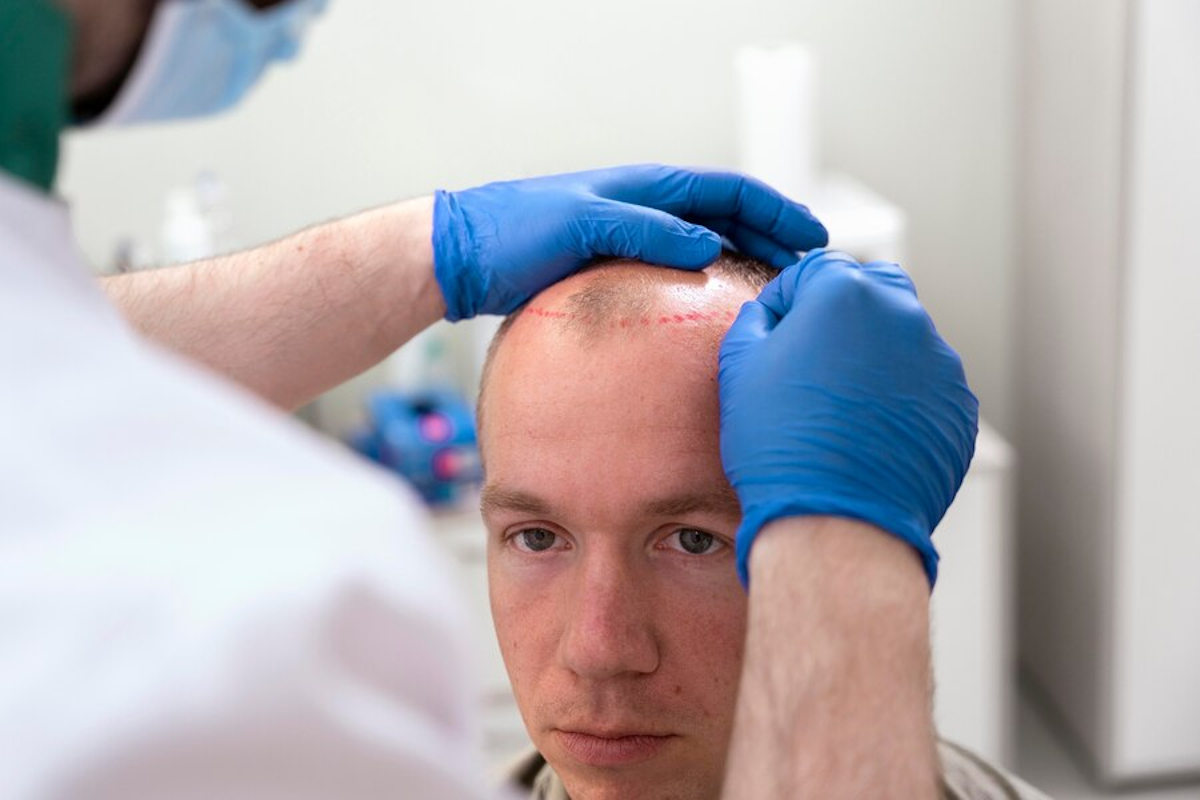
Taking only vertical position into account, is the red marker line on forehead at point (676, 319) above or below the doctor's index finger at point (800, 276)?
below

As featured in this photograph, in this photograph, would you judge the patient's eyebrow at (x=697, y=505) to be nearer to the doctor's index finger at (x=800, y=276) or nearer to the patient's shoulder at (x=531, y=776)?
the doctor's index finger at (x=800, y=276)

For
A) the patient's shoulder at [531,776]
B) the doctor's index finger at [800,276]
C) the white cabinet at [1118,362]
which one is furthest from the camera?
the white cabinet at [1118,362]

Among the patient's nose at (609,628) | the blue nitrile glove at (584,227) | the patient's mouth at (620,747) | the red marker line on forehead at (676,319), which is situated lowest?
the patient's mouth at (620,747)

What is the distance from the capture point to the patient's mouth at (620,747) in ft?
3.84

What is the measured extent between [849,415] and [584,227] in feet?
1.17

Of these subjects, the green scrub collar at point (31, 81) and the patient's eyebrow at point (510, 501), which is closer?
the green scrub collar at point (31, 81)

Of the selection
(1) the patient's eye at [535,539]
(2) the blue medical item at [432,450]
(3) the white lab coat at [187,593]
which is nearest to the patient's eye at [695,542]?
(1) the patient's eye at [535,539]

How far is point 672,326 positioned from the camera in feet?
4.00

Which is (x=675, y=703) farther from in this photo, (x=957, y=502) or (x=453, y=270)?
(x=957, y=502)

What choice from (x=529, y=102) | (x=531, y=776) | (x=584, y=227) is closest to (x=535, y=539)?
(x=584, y=227)

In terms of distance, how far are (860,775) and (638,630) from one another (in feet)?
0.96

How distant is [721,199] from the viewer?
1.33 metres

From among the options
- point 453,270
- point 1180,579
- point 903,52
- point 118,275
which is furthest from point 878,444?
point 903,52

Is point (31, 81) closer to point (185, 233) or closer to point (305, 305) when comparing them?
point (305, 305)
